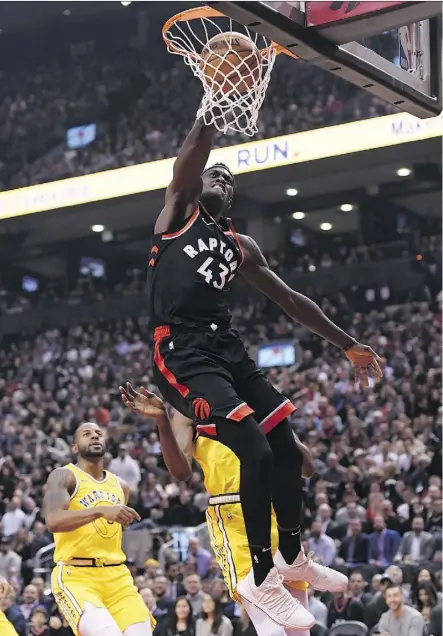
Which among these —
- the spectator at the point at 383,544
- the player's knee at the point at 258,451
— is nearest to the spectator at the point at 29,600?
the spectator at the point at 383,544

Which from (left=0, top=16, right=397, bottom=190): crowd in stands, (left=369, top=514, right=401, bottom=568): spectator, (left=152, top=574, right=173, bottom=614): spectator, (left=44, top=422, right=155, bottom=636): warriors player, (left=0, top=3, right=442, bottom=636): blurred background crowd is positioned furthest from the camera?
(left=0, top=16, right=397, bottom=190): crowd in stands

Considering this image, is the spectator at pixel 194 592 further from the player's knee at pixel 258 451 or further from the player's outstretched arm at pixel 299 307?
the player's knee at pixel 258 451

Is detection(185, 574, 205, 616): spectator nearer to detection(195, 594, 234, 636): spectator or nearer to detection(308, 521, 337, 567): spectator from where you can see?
detection(195, 594, 234, 636): spectator

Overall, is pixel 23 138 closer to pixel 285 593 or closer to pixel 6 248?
pixel 6 248

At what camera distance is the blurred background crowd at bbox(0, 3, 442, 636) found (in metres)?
11.9

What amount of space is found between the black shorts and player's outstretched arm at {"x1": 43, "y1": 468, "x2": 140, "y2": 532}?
1466 millimetres

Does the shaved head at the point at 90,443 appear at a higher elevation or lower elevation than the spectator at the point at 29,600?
higher

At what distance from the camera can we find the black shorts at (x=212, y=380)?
195 inches

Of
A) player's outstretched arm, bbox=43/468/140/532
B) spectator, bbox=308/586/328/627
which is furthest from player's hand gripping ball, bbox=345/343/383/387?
spectator, bbox=308/586/328/627

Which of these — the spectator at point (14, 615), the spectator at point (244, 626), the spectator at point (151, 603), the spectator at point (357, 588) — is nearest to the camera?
the spectator at point (244, 626)

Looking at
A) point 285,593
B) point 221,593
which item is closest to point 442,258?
point 221,593

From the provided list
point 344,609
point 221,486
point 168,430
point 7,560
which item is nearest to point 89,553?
point 221,486

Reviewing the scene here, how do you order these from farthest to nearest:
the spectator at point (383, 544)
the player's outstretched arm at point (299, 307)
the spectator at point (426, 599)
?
the spectator at point (383, 544) < the spectator at point (426, 599) < the player's outstretched arm at point (299, 307)

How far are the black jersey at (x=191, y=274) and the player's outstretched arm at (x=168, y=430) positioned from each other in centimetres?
44
